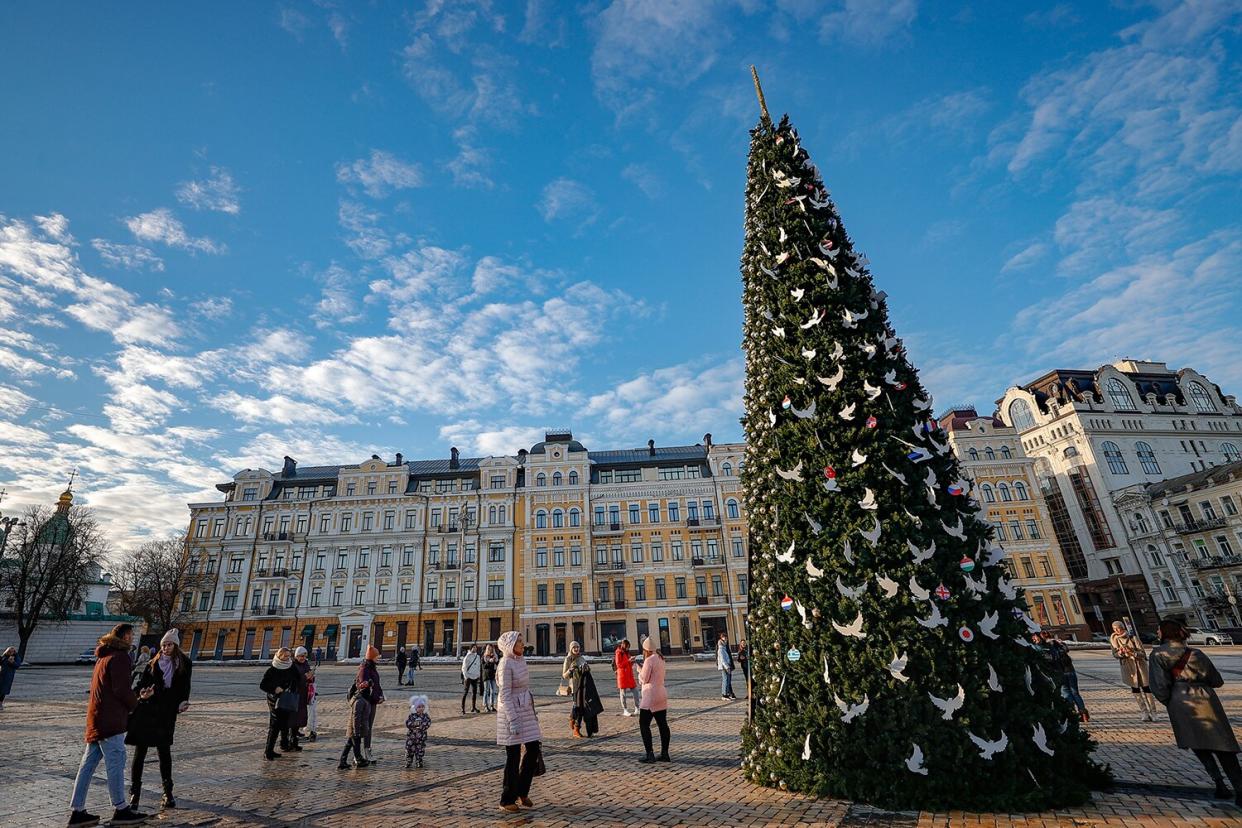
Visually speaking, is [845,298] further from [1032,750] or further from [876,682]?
[1032,750]

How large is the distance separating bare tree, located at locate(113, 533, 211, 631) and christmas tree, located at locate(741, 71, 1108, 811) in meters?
53.1

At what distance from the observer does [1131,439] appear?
168 ft

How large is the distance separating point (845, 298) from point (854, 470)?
2.10 meters

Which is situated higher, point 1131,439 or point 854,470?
point 1131,439

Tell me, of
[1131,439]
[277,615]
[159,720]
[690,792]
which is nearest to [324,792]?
[159,720]

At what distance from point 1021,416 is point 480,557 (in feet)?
179

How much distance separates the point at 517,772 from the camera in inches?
239

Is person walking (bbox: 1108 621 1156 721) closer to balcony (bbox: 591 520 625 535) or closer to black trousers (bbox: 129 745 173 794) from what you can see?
black trousers (bbox: 129 745 173 794)

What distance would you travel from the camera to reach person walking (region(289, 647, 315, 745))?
32.2 ft

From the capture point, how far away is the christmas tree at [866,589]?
5.06m

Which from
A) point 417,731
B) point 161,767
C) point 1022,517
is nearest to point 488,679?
point 417,731

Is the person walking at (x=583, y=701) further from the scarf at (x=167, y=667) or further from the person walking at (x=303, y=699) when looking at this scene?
the scarf at (x=167, y=667)

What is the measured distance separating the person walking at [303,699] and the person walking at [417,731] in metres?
2.15

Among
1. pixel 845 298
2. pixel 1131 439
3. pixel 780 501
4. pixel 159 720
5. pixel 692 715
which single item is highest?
pixel 1131 439
